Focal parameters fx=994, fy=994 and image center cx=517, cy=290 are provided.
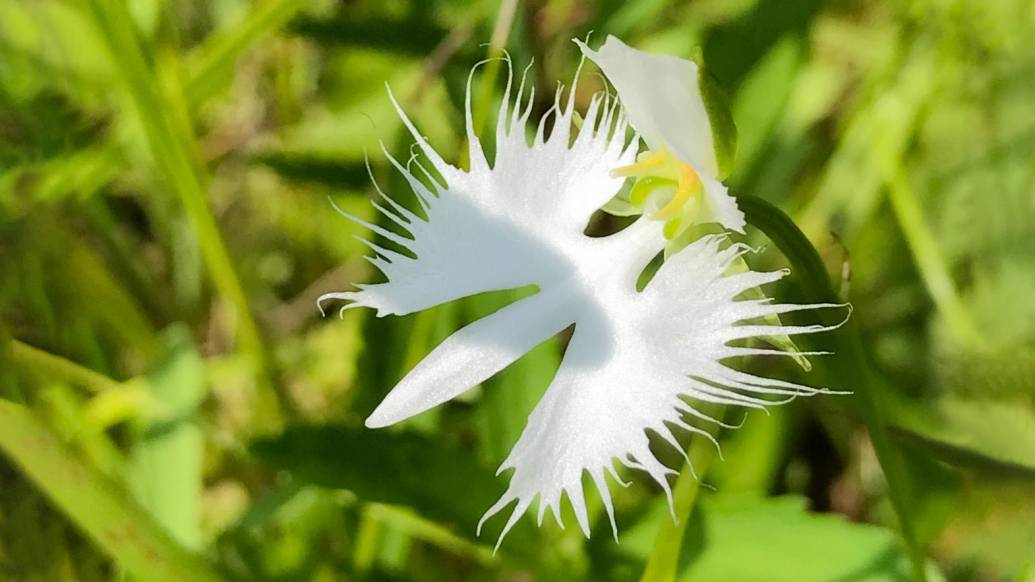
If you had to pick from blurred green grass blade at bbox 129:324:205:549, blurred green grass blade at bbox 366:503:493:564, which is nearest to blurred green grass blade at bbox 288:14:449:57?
blurred green grass blade at bbox 129:324:205:549

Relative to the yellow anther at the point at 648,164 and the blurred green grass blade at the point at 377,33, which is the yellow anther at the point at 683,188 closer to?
the yellow anther at the point at 648,164

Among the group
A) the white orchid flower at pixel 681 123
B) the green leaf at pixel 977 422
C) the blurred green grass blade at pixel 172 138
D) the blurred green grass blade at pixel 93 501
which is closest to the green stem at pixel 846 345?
the white orchid flower at pixel 681 123

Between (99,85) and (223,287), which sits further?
(99,85)

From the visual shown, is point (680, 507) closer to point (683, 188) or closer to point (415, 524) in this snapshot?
point (683, 188)

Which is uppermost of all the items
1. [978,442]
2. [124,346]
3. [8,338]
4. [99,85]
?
[99,85]

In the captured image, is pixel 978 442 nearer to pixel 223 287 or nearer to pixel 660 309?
pixel 660 309

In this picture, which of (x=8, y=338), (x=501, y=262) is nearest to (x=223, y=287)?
(x=8, y=338)
